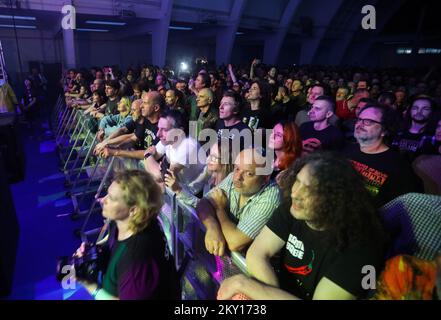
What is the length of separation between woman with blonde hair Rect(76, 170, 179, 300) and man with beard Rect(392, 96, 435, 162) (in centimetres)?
323

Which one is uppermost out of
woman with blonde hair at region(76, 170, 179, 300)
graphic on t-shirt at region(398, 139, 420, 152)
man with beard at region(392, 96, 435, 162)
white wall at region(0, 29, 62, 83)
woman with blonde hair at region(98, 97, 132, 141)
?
man with beard at region(392, 96, 435, 162)

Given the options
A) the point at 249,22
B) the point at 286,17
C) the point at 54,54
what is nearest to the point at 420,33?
the point at 286,17

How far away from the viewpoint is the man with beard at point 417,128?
375 centimetres

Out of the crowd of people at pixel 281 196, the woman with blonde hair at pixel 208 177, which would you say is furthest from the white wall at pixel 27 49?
the woman with blonde hair at pixel 208 177

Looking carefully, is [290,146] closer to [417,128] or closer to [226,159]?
[226,159]

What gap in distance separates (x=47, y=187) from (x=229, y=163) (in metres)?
4.84

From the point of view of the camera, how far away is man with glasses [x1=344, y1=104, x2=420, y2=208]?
8.46 ft

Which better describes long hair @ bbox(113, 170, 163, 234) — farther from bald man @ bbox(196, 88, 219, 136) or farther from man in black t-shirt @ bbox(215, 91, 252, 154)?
bald man @ bbox(196, 88, 219, 136)

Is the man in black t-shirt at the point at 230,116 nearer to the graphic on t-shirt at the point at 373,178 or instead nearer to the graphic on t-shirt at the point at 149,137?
the graphic on t-shirt at the point at 149,137

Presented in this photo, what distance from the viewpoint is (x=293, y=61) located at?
109ft

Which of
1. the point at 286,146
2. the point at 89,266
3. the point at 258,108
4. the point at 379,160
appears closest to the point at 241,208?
the point at 286,146

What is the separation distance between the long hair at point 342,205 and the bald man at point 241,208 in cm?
58

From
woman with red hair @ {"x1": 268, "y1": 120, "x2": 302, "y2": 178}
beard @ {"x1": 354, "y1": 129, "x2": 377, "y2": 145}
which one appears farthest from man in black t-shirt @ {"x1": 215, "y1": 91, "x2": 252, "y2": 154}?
beard @ {"x1": 354, "y1": 129, "x2": 377, "y2": 145}
